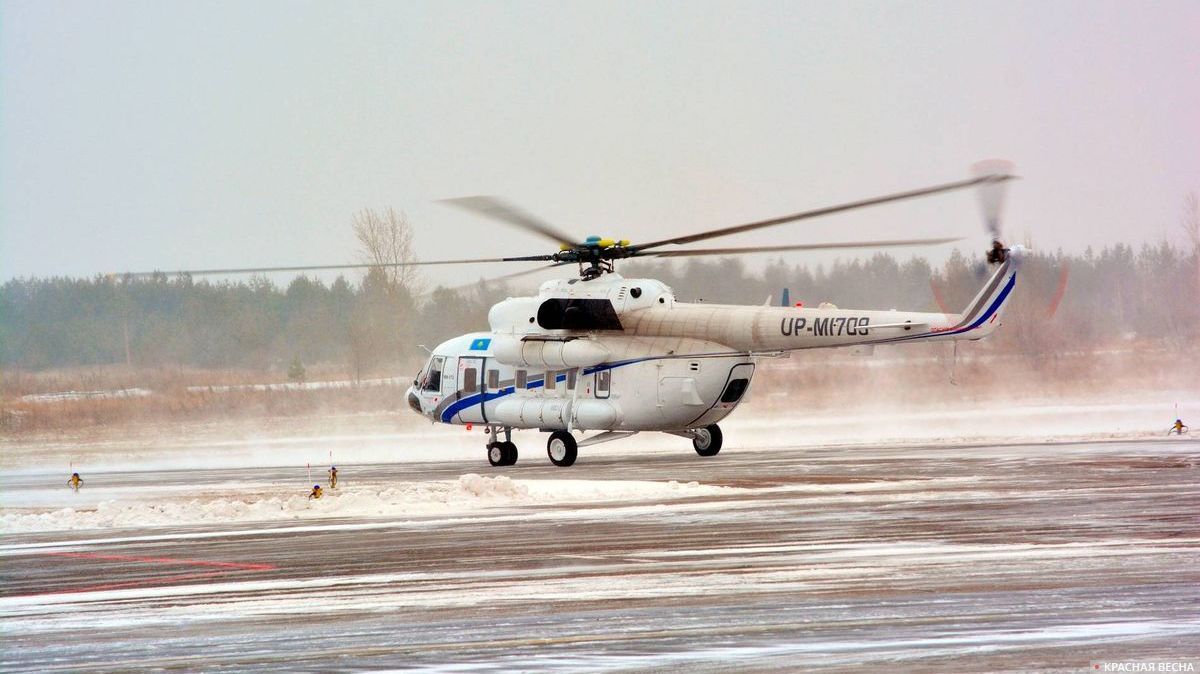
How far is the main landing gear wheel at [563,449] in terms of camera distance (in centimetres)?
2617

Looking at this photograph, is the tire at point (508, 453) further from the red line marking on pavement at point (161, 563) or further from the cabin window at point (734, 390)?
the red line marking on pavement at point (161, 563)

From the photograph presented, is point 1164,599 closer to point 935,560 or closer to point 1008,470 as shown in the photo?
point 935,560

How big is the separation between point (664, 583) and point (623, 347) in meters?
14.8

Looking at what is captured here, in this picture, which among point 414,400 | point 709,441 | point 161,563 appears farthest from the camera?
point 414,400

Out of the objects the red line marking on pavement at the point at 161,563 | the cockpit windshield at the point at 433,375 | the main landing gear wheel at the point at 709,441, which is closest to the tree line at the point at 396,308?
the cockpit windshield at the point at 433,375

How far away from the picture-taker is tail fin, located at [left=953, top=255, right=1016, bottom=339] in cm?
2159

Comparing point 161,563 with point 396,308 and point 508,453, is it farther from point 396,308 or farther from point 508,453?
point 396,308

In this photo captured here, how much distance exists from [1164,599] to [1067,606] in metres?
0.77

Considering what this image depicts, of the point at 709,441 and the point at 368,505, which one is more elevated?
the point at 368,505

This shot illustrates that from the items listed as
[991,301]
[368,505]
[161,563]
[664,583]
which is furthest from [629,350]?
[664,583]

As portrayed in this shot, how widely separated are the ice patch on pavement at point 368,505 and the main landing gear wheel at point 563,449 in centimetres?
642

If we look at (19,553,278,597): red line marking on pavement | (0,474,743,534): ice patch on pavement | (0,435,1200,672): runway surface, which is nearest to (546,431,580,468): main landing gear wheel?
(0,474,743,534): ice patch on pavement

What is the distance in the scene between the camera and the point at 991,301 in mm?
21594

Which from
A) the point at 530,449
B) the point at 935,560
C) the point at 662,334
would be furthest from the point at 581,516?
the point at 530,449
